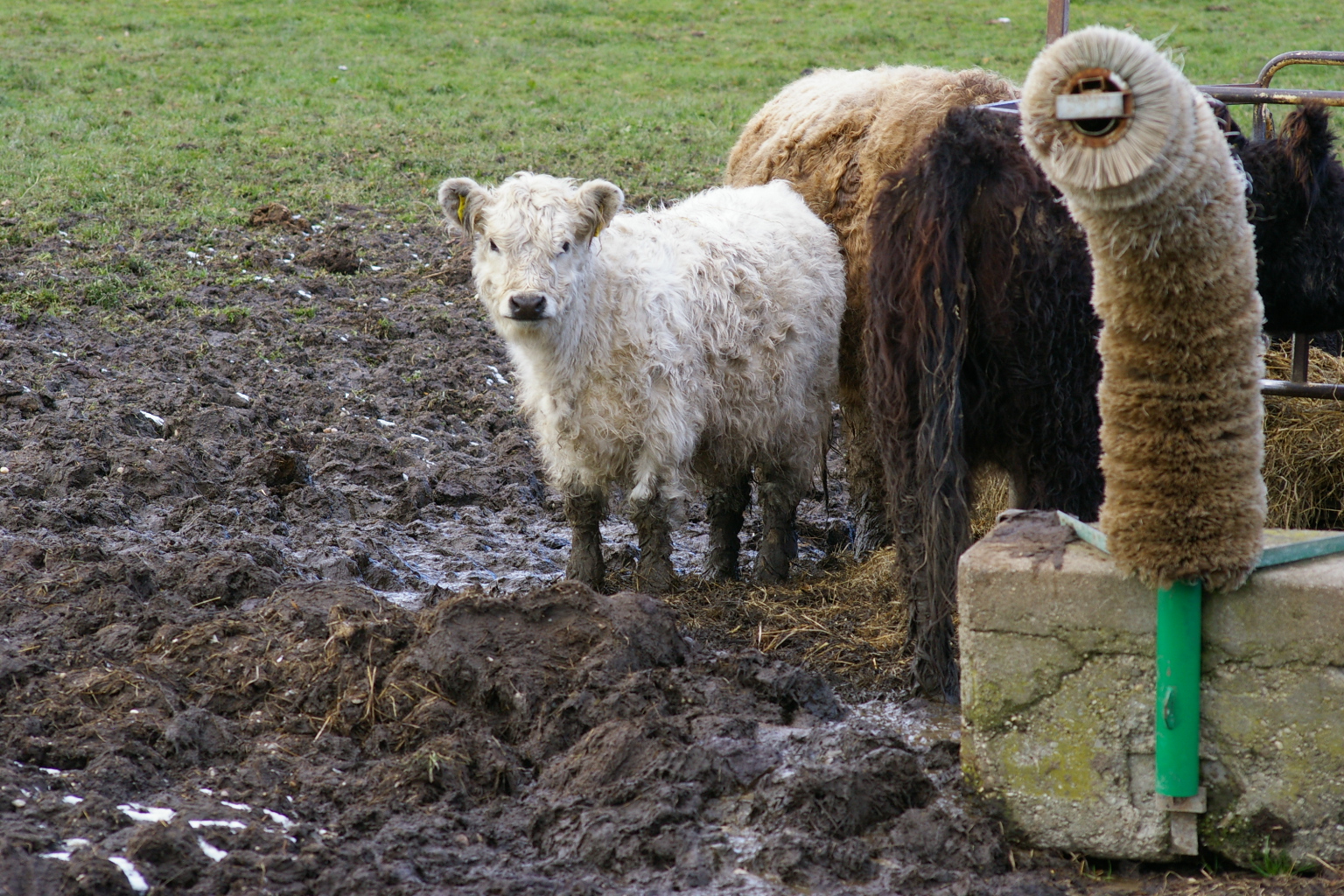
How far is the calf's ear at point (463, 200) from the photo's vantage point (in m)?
5.34

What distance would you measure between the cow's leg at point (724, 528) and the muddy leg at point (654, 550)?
0.41 meters

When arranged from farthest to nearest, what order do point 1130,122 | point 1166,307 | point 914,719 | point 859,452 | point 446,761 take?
1. point 859,452
2. point 914,719
3. point 446,761
4. point 1166,307
5. point 1130,122

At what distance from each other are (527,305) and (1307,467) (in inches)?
125

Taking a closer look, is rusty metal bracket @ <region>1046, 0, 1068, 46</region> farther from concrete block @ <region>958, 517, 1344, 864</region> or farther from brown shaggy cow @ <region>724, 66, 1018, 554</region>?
concrete block @ <region>958, 517, 1344, 864</region>

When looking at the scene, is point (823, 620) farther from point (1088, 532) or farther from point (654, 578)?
point (1088, 532)

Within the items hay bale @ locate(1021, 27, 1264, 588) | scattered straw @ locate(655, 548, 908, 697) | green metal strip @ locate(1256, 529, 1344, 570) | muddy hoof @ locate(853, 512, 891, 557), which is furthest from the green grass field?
hay bale @ locate(1021, 27, 1264, 588)

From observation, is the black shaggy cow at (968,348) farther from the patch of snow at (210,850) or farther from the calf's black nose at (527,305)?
the patch of snow at (210,850)

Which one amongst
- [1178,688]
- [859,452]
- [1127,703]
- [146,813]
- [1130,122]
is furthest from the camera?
[859,452]

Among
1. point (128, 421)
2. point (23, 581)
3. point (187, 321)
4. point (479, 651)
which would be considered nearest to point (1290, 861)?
point (479, 651)

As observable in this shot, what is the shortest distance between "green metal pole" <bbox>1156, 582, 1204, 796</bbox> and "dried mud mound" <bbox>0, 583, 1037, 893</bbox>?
0.48 meters

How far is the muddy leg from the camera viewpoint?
17.7 ft

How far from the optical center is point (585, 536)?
5535 millimetres

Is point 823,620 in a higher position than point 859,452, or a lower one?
lower

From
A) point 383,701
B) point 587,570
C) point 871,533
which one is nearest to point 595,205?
point 587,570
